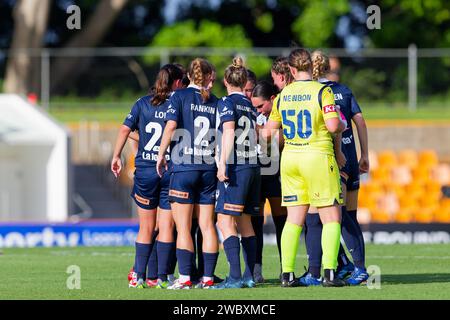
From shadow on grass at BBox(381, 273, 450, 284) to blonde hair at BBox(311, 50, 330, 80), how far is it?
207 cm

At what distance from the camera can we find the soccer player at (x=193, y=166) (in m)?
10.0

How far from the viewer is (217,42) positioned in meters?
32.1

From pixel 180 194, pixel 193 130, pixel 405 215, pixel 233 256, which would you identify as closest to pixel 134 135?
pixel 193 130

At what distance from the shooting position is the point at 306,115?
9.73 metres

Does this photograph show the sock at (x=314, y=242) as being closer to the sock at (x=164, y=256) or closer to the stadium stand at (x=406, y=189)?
the sock at (x=164, y=256)

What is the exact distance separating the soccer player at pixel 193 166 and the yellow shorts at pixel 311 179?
731mm

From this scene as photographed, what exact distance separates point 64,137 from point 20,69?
6.99 meters

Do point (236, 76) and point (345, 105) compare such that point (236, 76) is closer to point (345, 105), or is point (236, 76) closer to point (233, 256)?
point (345, 105)

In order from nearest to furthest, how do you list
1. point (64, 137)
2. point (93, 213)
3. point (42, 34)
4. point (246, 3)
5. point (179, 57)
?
point (64, 137)
point (93, 213)
point (179, 57)
point (42, 34)
point (246, 3)

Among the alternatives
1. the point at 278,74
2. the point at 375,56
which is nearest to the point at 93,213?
the point at 375,56

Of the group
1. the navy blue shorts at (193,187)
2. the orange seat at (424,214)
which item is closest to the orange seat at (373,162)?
the orange seat at (424,214)

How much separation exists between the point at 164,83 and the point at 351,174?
77.7 inches

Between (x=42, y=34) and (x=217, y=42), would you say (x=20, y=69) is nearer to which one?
(x=42, y=34)

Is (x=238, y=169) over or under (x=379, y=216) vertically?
over
